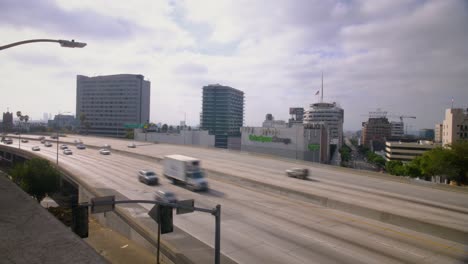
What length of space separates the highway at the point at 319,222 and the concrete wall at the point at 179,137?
3786 inches

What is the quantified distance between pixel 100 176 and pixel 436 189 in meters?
39.6

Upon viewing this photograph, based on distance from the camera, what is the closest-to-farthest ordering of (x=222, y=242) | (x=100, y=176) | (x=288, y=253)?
(x=288, y=253)
(x=222, y=242)
(x=100, y=176)

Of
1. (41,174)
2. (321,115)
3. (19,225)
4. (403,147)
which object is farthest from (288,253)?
(321,115)

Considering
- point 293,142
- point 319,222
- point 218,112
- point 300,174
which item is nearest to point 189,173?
point 319,222

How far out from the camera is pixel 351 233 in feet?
59.0

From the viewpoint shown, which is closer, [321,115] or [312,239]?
[312,239]

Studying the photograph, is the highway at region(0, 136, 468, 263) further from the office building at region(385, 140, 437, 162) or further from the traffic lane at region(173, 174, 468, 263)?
the office building at region(385, 140, 437, 162)

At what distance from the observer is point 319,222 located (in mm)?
20062

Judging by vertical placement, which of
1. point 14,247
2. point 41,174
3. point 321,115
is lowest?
point 41,174

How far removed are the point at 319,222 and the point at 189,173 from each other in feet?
46.5

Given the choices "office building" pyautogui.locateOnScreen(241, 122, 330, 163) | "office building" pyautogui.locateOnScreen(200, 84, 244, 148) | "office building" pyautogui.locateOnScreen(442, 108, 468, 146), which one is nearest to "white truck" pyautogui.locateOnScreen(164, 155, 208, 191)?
"office building" pyautogui.locateOnScreen(241, 122, 330, 163)

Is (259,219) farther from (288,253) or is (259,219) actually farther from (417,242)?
(417,242)

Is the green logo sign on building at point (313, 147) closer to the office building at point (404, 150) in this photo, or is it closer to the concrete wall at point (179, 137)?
the office building at point (404, 150)

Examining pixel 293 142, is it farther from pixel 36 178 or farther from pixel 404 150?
pixel 36 178
